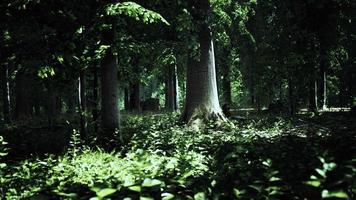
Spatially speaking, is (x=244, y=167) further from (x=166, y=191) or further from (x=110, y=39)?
(x=110, y=39)

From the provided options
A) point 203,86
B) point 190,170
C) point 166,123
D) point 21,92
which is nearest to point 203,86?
point 203,86

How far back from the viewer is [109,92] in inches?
445

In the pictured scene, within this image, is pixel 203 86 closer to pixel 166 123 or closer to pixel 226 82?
pixel 166 123

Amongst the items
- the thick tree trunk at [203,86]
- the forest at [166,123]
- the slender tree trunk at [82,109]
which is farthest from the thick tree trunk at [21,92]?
the thick tree trunk at [203,86]

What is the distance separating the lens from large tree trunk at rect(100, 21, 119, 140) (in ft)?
36.3

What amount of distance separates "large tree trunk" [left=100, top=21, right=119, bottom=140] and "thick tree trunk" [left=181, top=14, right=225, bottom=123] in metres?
4.47

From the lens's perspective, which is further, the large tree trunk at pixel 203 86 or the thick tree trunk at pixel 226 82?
the thick tree trunk at pixel 226 82

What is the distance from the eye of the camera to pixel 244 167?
15.3ft

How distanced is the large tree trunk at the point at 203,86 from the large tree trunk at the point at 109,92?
14.5ft

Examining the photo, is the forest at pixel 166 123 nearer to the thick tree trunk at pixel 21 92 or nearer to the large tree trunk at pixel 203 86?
the large tree trunk at pixel 203 86

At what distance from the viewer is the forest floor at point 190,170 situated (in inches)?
106

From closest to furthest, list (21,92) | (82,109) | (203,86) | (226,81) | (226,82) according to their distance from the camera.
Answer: (82,109) → (203,86) → (21,92) → (226,81) → (226,82)

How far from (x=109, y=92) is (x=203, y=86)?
5.01 m

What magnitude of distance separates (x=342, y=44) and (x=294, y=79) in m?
5.62
